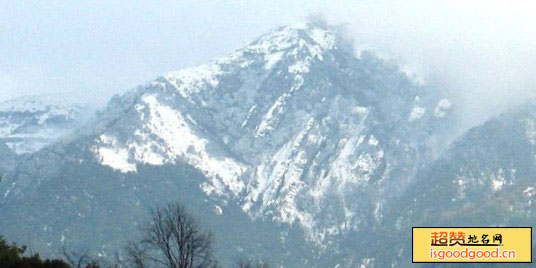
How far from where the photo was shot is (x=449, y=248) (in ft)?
339

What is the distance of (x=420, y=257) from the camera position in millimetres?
105125

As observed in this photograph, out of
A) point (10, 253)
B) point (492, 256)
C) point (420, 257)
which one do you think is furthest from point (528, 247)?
point (10, 253)

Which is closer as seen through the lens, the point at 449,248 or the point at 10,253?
the point at 10,253

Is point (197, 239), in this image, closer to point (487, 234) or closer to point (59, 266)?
point (59, 266)

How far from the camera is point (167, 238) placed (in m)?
89.8

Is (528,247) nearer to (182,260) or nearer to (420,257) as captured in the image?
(420,257)

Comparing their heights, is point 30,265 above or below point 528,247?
below

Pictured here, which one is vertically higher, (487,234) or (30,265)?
(487,234)

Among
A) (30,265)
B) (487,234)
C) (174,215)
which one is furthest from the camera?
(487,234)

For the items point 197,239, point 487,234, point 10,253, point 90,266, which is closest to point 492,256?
point 487,234

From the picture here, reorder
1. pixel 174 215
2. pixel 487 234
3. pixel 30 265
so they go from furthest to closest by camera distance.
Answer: pixel 487 234, pixel 174 215, pixel 30 265

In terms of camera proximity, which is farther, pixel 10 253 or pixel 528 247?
pixel 528 247

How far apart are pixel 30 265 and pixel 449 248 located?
138ft

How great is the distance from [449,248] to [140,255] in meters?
32.8
